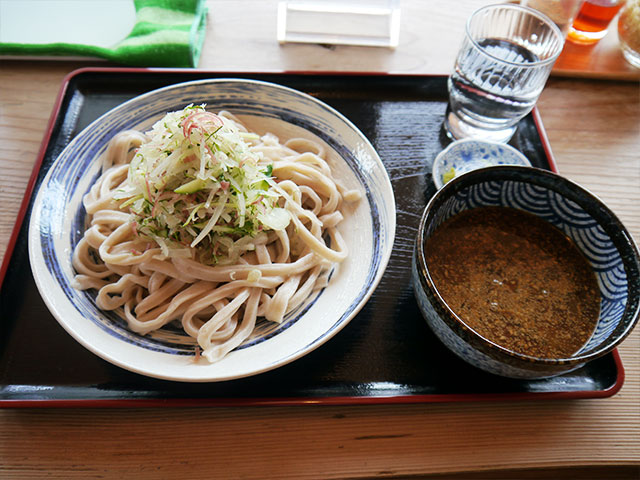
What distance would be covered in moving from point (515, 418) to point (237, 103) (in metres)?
1.34

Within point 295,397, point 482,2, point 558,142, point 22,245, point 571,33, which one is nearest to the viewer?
point 295,397

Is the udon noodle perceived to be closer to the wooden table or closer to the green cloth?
the wooden table

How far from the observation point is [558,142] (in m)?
1.92

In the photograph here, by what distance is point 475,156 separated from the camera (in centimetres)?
174

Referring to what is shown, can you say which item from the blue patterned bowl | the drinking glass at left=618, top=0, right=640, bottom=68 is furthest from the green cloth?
the drinking glass at left=618, top=0, right=640, bottom=68

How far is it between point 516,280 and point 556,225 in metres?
0.25

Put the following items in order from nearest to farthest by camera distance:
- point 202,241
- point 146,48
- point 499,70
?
point 202,241, point 499,70, point 146,48

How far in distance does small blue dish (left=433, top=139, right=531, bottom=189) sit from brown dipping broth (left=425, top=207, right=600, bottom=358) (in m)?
0.31

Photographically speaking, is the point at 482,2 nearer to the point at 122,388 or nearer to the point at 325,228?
the point at 325,228

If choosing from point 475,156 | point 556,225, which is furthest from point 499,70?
point 556,225

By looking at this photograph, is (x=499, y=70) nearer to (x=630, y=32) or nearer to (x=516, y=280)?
(x=516, y=280)

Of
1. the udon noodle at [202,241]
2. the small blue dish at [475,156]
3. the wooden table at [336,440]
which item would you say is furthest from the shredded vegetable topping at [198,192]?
the small blue dish at [475,156]

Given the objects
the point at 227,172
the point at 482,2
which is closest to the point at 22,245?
the point at 227,172

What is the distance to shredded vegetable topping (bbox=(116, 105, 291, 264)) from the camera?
4.21ft
